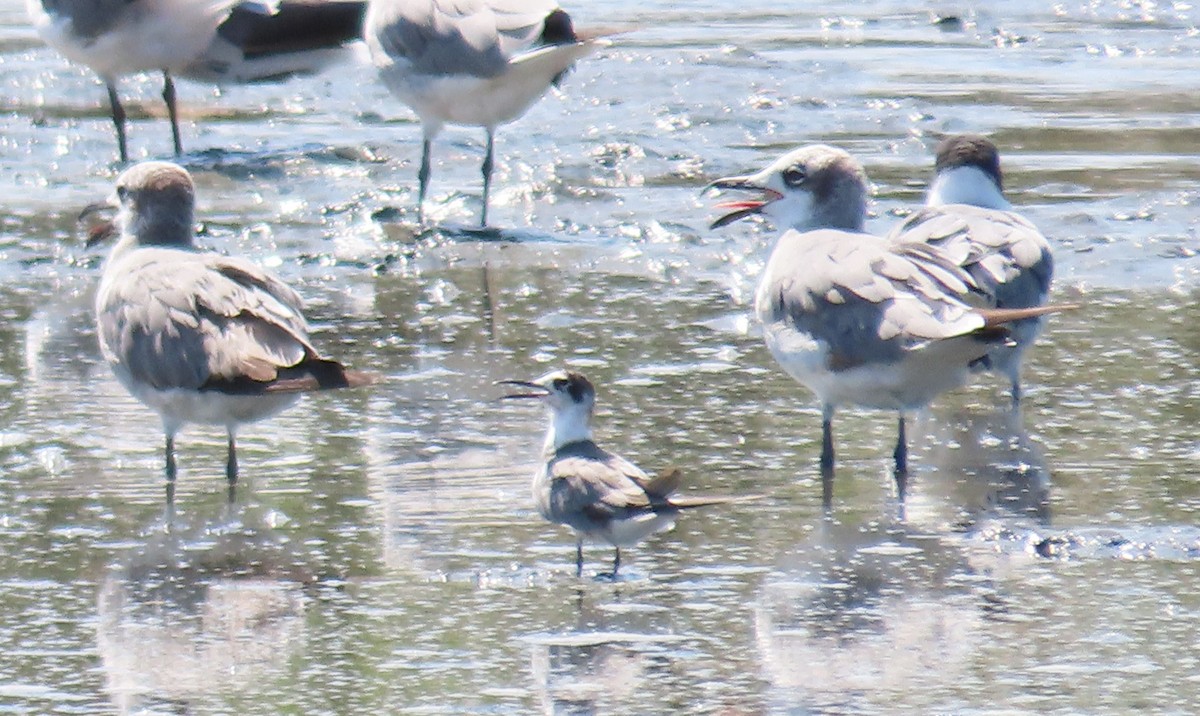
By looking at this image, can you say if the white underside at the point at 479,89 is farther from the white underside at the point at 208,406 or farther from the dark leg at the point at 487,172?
the white underside at the point at 208,406

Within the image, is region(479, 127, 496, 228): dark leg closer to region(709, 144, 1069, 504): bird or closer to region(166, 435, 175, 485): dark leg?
region(709, 144, 1069, 504): bird

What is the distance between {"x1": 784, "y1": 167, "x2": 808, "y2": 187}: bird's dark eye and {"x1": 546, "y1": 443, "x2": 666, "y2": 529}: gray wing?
1768mm

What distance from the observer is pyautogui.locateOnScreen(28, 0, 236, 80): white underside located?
11.3 metres

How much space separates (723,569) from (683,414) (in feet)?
4.62

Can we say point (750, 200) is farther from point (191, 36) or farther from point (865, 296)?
point (191, 36)

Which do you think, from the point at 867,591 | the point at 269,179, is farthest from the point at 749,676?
the point at 269,179

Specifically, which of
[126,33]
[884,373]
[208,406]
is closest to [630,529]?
[884,373]

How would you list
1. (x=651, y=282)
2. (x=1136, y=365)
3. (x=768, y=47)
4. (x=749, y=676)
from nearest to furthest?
(x=749, y=676) < (x=1136, y=365) < (x=651, y=282) < (x=768, y=47)

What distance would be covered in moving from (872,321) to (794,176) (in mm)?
1128

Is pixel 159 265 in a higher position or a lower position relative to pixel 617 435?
higher

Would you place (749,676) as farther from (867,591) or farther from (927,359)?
(927,359)

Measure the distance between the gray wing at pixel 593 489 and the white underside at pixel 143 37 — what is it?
21.5 feet

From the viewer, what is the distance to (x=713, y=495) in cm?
577

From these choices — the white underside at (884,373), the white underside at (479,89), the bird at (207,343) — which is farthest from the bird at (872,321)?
the white underside at (479,89)
